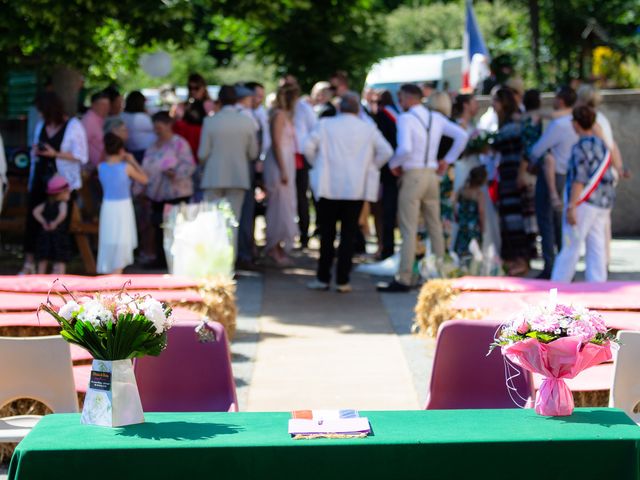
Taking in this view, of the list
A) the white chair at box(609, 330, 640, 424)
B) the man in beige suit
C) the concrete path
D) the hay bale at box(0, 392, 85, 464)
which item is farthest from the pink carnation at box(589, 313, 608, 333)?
the man in beige suit

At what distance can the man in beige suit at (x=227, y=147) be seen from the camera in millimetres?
13367

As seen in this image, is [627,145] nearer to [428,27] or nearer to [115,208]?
[115,208]

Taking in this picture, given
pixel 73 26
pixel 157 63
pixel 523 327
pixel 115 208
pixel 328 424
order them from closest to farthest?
pixel 328 424 < pixel 523 327 < pixel 115 208 < pixel 73 26 < pixel 157 63

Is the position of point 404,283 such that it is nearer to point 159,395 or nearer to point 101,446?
point 159,395

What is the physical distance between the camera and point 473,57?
69.4 feet

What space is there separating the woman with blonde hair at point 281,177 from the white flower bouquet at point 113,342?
9.36 metres

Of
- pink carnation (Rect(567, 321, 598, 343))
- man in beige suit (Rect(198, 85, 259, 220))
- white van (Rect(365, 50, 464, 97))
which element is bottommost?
pink carnation (Rect(567, 321, 598, 343))

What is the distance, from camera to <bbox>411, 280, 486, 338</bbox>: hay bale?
9237 millimetres

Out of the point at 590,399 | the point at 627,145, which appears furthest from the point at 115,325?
the point at 627,145

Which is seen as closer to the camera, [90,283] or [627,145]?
[90,283]

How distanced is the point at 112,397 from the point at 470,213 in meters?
8.77

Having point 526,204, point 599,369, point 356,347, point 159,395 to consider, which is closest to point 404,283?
point 526,204

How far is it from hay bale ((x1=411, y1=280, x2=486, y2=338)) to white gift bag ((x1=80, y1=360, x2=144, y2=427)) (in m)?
4.30

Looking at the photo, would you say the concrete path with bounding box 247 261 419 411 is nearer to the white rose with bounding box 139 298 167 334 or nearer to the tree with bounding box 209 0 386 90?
the white rose with bounding box 139 298 167 334
